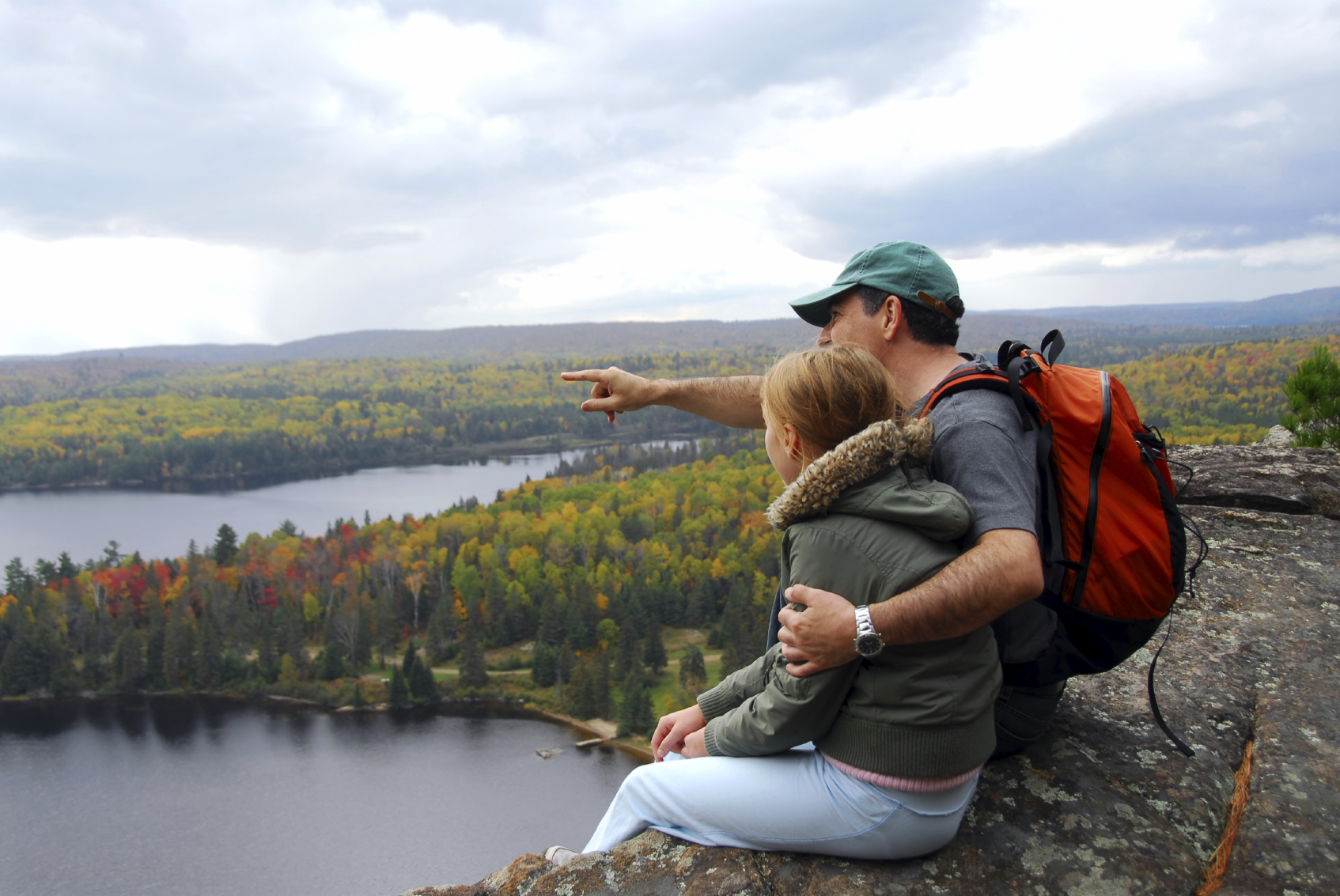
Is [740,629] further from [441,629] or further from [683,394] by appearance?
[683,394]

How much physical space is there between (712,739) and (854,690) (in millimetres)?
470

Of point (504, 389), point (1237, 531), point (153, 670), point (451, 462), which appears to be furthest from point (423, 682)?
point (504, 389)

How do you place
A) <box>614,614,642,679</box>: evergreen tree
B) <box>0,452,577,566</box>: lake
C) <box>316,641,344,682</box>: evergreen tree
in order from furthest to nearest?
<box>0,452,577,566</box>: lake → <box>316,641,344,682</box>: evergreen tree → <box>614,614,642,679</box>: evergreen tree

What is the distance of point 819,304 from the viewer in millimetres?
2746

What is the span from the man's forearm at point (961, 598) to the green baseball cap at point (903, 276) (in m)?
0.95

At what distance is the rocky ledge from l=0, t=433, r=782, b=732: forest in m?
32.6

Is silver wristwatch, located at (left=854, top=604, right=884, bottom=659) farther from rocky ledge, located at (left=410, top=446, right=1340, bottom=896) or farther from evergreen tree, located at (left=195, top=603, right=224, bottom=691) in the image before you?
evergreen tree, located at (left=195, top=603, right=224, bottom=691)

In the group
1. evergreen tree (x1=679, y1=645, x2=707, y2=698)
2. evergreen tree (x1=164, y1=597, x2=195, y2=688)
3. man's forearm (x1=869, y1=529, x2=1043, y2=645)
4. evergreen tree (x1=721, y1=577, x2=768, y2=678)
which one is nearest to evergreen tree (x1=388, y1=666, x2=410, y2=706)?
evergreen tree (x1=164, y1=597, x2=195, y2=688)

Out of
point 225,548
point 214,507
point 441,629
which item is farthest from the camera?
point 214,507

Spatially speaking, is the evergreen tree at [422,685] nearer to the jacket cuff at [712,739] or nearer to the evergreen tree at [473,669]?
the evergreen tree at [473,669]

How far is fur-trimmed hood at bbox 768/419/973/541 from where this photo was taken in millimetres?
1942

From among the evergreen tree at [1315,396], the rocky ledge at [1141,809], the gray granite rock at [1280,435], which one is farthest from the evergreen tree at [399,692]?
the rocky ledge at [1141,809]

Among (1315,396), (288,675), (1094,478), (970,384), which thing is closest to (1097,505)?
(1094,478)

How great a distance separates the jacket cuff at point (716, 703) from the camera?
8.32ft
